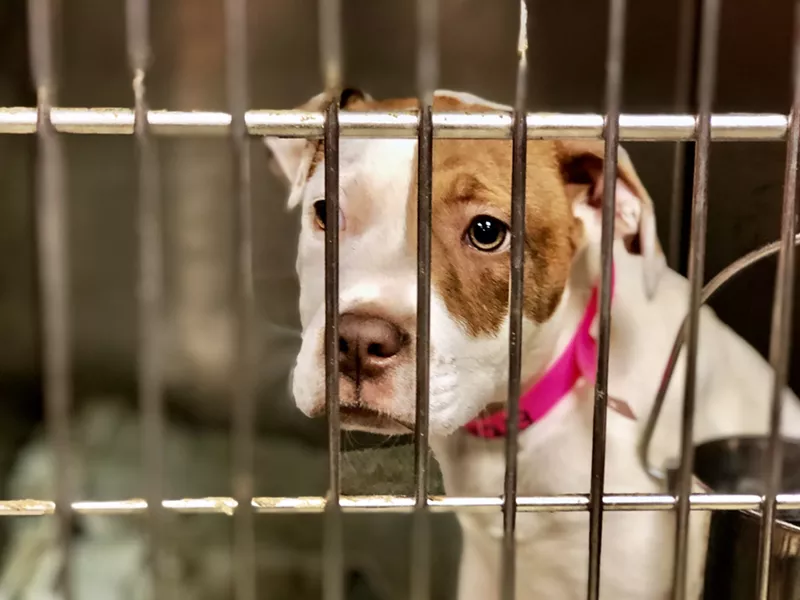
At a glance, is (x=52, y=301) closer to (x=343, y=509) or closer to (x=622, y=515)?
(x=343, y=509)

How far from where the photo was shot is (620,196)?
0.72 metres

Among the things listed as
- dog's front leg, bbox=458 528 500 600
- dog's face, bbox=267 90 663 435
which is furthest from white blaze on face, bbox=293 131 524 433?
dog's front leg, bbox=458 528 500 600

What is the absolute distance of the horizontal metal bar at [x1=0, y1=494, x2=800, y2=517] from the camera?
59 centimetres

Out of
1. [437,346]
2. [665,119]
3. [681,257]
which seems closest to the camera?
[665,119]

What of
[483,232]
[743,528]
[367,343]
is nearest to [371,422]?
[367,343]

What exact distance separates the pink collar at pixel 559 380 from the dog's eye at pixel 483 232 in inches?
4.4

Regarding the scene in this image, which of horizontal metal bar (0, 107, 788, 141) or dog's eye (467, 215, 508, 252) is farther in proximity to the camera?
dog's eye (467, 215, 508, 252)

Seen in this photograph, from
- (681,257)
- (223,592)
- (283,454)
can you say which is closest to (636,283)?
(681,257)

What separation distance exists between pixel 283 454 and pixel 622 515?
278 millimetres

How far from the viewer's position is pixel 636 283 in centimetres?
76

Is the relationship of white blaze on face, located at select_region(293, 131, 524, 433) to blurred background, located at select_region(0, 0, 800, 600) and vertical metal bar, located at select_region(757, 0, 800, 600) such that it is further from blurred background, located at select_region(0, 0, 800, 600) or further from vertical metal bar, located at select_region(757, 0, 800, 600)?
vertical metal bar, located at select_region(757, 0, 800, 600)

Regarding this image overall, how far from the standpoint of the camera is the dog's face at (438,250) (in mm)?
632

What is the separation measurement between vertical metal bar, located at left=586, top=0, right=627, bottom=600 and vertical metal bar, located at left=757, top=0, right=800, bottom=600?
0.10 m

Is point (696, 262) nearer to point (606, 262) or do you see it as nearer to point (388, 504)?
point (606, 262)
